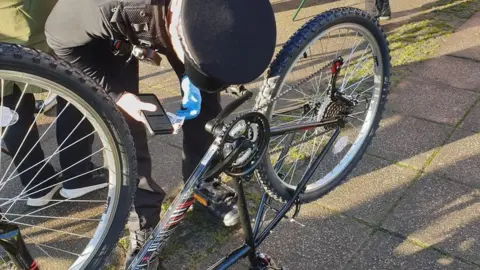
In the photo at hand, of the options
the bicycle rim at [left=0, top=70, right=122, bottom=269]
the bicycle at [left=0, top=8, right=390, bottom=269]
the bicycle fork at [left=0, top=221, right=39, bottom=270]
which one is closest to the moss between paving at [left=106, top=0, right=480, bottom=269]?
the bicycle at [left=0, top=8, right=390, bottom=269]

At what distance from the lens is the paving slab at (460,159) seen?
2.90 meters

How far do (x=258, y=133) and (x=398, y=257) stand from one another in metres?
0.97

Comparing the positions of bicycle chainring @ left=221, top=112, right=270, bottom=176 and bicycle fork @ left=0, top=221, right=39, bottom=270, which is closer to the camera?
bicycle fork @ left=0, top=221, right=39, bottom=270

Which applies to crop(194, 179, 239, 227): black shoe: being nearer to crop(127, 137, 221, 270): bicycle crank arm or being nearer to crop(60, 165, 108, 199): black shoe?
crop(127, 137, 221, 270): bicycle crank arm

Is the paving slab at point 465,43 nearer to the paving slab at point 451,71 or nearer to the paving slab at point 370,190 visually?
the paving slab at point 451,71

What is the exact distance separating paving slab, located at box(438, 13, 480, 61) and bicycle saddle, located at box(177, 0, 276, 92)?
3.07 metres

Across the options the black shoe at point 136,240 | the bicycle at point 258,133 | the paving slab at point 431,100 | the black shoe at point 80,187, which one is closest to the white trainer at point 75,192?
the black shoe at point 80,187

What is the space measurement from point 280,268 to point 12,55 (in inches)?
53.4

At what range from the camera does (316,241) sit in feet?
8.36

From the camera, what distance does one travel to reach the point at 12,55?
1375mm

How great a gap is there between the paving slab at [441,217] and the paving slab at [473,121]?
63 cm

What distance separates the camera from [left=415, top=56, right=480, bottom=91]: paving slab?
12.7ft

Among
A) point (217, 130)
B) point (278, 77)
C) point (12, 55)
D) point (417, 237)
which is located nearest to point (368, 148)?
point (417, 237)

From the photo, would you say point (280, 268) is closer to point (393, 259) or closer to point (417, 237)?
point (393, 259)
